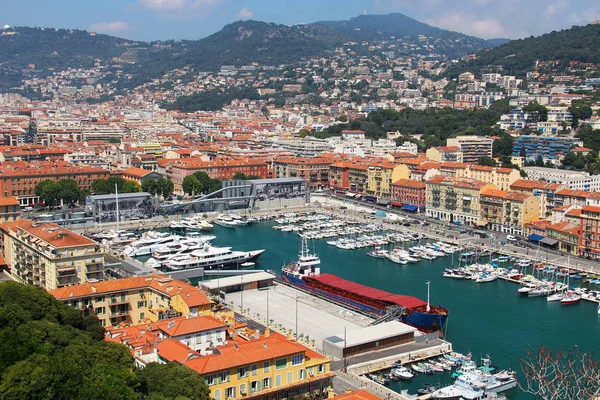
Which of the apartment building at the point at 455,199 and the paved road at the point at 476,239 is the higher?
the apartment building at the point at 455,199

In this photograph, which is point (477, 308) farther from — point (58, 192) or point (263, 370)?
point (58, 192)

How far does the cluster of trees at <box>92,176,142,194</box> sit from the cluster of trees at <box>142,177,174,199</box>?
43 cm

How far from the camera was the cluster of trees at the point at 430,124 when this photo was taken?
163ft

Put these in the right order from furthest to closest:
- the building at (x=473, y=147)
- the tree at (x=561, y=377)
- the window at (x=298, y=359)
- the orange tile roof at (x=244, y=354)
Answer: the building at (x=473, y=147), the tree at (x=561, y=377), the window at (x=298, y=359), the orange tile roof at (x=244, y=354)

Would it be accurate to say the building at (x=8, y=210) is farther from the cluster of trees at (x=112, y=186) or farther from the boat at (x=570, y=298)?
the boat at (x=570, y=298)

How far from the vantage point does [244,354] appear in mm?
11906

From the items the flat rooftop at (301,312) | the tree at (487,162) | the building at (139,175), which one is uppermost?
the tree at (487,162)

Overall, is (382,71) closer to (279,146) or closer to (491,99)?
(491,99)

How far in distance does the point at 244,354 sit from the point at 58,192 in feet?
81.3

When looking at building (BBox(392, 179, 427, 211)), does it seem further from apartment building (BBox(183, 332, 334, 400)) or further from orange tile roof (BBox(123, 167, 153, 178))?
apartment building (BBox(183, 332, 334, 400))

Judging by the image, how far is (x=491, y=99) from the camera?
65875mm

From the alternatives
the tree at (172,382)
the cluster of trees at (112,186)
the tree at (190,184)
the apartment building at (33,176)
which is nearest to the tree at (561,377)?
the tree at (172,382)

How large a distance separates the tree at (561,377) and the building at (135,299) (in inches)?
256

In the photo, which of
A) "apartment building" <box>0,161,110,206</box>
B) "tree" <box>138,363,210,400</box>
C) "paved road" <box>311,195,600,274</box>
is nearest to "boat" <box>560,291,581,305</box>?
"paved road" <box>311,195,600,274</box>
